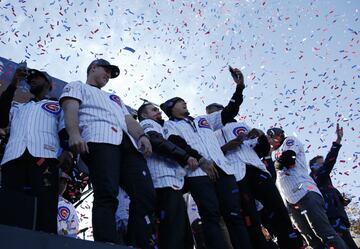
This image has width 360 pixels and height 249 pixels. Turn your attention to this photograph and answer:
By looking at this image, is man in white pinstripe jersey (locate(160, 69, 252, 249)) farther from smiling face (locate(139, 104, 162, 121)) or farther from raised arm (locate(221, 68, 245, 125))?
smiling face (locate(139, 104, 162, 121))

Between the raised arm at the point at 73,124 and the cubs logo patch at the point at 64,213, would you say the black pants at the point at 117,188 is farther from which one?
the cubs logo patch at the point at 64,213

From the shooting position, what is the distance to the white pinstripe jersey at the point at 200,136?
469 centimetres

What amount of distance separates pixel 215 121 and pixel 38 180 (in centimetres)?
253

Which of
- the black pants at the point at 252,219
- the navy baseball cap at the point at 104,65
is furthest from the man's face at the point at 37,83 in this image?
the black pants at the point at 252,219

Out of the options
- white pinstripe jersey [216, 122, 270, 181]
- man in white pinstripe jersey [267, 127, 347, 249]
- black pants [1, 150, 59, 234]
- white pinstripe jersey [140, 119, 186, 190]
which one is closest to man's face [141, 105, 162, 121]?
white pinstripe jersey [140, 119, 186, 190]

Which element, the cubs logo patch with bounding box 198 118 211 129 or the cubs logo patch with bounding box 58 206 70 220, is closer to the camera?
the cubs logo patch with bounding box 198 118 211 129

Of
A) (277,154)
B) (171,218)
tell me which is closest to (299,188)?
(277,154)

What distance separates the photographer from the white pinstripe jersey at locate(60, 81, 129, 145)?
11.7 feet

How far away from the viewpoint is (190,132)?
4895 millimetres

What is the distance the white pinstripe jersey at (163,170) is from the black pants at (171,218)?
0.06 m

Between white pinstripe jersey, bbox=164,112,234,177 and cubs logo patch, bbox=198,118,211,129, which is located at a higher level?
cubs logo patch, bbox=198,118,211,129

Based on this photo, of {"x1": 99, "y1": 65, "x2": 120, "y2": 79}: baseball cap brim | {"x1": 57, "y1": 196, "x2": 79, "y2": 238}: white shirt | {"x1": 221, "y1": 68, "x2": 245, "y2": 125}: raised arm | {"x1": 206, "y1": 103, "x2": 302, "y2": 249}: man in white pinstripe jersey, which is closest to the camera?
{"x1": 99, "y1": 65, "x2": 120, "y2": 79}: baseball cap brim

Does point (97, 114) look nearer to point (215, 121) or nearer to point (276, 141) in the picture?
point (215, 121)

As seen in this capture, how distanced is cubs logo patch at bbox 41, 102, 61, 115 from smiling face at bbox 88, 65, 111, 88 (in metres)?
0.40
